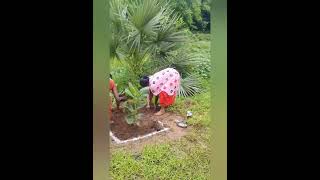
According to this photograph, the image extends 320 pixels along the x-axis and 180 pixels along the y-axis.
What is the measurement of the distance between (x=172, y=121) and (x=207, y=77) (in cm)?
31

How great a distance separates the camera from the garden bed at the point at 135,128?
1.62m

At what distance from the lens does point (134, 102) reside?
1663 millimetres

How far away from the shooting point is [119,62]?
1.61 meters

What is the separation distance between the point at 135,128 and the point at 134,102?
0.14m

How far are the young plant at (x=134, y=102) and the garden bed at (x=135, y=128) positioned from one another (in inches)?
1.1

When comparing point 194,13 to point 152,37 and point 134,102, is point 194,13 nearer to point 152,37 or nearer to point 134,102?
point 152,37

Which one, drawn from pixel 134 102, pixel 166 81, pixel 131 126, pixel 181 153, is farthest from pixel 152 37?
pixel 181 153

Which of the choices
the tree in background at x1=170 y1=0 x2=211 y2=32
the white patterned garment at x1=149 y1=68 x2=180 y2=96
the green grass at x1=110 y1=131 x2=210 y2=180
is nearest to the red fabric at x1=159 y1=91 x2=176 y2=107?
the white patterned garment at x1=149 y1=68 x2=180 y2=96

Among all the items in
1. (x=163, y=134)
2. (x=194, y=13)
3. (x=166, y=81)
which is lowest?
(x=163, y=134)

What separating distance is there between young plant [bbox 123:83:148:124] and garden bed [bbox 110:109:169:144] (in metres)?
0.03

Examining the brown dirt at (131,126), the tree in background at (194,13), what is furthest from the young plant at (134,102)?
the tree in background at (194,13)
